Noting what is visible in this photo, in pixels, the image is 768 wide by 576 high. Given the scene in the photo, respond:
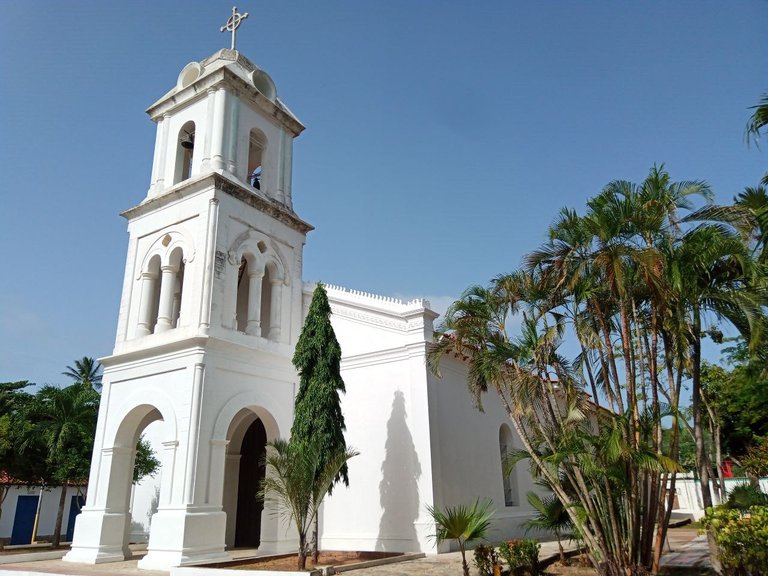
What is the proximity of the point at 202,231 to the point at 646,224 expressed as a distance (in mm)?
11488

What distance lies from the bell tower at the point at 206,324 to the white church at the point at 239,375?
1.8 inches

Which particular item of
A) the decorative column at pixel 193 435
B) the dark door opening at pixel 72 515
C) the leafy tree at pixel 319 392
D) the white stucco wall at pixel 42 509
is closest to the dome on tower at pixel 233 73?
the leafy tree at pixel 319 392

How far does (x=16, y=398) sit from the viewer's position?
985 inches

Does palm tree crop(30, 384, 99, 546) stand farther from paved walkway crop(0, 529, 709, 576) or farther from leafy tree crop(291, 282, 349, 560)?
leafy tree crop(291, 282, 349, 560)

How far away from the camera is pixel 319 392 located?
1431 cm

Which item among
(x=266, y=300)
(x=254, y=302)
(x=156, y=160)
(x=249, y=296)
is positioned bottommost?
(x=254, y=302)

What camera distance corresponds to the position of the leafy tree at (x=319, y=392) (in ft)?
45.3

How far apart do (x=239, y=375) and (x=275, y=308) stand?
2.85 metres

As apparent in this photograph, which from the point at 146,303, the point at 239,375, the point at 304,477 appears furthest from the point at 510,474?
the point at 146,303

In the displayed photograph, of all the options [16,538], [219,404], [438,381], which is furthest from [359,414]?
[16,538]

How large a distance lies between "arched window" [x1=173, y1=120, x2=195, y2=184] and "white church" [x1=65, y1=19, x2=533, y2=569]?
66 mm

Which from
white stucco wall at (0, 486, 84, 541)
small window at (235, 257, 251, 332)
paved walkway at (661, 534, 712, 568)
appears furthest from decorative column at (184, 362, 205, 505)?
white stucco wall at (0, 486, 84, 541)

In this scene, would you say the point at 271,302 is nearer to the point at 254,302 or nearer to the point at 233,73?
the point at 254,302

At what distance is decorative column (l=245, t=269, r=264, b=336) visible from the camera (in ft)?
56.6
